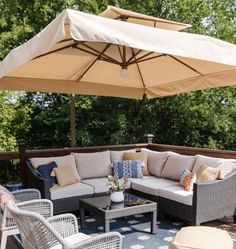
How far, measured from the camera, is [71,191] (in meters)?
4.88

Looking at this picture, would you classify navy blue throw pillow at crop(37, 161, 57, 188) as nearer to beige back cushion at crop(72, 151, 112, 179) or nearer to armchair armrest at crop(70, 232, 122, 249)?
beige back cushion at crop(72, 151, 112, 179)

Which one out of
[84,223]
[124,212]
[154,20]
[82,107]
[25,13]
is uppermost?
[25,13]

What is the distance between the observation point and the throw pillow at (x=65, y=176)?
5.06 meters

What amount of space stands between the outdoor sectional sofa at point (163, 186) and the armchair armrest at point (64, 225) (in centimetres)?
152

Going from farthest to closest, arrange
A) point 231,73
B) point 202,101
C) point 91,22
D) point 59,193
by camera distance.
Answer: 1. point 202,101
2. point 59,193
3. point 231,73
4. point 91,22

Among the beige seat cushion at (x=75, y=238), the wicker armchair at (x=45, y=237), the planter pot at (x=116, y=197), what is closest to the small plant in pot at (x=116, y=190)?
the planter pot at (x=116, y=197)

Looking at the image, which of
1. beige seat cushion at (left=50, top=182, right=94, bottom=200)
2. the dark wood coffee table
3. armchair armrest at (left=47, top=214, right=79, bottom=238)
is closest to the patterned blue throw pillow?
beige seat cushion at (left=50, top=182, right=94, bottom=200)

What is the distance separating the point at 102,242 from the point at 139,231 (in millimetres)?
1893

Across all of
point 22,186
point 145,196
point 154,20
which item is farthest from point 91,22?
point 22,186

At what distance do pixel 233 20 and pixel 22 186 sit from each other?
8227mm

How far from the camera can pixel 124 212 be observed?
399 centimetres

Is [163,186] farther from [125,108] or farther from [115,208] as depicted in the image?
[125,108]

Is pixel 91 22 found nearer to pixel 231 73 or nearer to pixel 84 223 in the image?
pixel 231 73

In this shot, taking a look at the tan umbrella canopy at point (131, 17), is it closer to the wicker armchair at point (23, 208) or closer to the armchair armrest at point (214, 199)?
the armchair armrest at point (214, 199)
